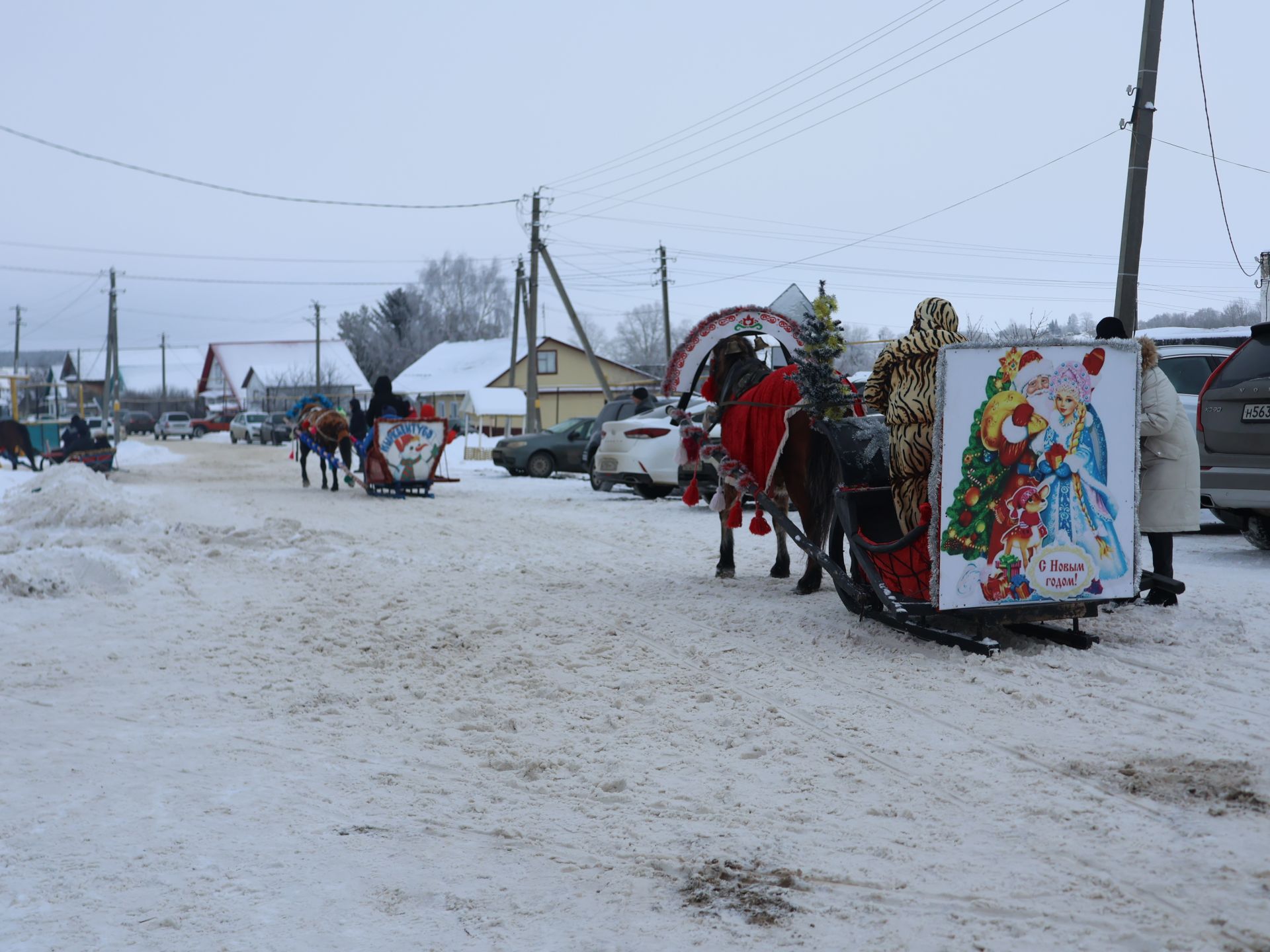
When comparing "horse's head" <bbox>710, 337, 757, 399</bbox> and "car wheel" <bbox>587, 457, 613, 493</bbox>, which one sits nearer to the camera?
"horse's head" <bbox>710, 337, 757, 399</bbox>

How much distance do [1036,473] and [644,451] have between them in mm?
12542

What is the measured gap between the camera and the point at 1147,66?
47.9 ft

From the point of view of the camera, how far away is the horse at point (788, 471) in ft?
27.1

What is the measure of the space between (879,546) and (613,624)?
1.93 metres

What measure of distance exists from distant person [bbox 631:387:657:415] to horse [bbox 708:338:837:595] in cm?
1114

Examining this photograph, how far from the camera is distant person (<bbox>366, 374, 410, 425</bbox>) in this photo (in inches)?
792

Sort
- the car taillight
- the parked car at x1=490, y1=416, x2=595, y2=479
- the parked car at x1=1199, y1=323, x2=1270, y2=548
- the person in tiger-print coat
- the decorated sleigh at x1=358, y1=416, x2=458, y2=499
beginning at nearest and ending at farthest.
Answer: the person in tiger-print coat < the parked car at x1=1199, y1=323, x2=1270, y2=548 < the car taillight < the decorated sleigh at x1=358, y1=416, x2=458, y2=499 < the parked car at x1=490, y1=416, x2=595, y2=479

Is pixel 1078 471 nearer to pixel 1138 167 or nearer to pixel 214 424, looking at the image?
pixel 1138 167

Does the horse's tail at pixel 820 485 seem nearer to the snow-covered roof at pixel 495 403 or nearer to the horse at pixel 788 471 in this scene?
the horse at pixel 788 471

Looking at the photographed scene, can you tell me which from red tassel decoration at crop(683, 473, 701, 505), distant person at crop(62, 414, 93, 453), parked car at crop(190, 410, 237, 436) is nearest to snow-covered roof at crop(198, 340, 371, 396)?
parked car at crop(190, 410, 237, 436)

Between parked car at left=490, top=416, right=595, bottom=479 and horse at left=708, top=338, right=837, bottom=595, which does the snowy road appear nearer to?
horse at left=708, top=338, right=837, bottom=595

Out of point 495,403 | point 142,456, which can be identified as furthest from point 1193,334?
point 495,403

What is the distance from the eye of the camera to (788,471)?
29.7ft

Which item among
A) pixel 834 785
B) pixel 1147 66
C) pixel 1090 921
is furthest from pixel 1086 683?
pixel 1147 66
